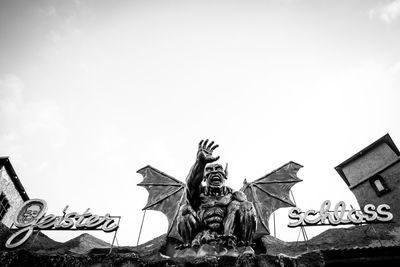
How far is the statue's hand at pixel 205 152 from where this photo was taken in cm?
547

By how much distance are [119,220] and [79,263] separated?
17.2 feet

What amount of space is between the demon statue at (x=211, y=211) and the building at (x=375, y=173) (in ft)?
43.9

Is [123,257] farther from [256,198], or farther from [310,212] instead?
[310,212]

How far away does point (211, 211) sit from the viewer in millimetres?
5473

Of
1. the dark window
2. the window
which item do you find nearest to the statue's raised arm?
the dark window

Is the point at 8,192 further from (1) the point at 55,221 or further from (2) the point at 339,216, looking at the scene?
(2) the point at 339,216

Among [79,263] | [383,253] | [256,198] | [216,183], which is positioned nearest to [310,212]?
[256,198]

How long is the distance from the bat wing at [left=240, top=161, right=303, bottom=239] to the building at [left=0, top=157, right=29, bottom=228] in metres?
19.5

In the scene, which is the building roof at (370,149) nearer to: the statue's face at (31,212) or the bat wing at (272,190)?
the bat wing at (272,190)

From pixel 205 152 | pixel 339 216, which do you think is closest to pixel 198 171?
pixel 205 152

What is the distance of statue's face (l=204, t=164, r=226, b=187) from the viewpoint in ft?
20.0

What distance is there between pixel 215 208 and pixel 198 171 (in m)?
0.80

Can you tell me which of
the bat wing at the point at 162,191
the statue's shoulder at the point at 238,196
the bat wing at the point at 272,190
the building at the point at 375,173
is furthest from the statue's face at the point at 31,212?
the building at the point at 375,173

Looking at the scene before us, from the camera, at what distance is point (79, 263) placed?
415 cm
